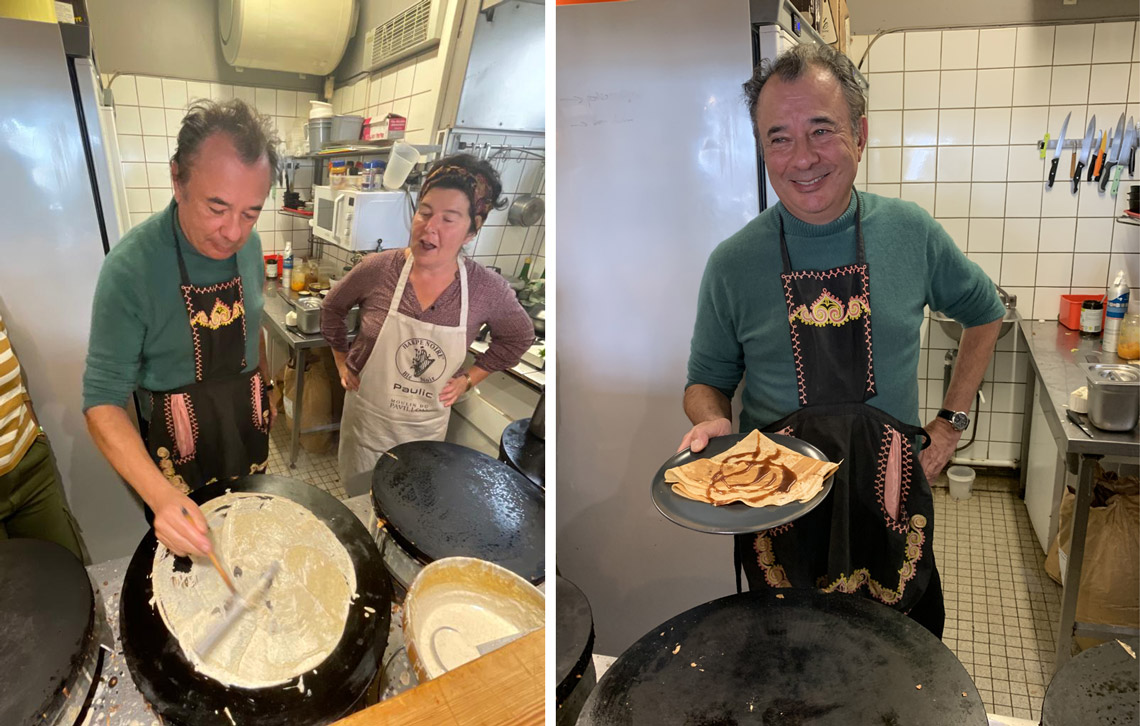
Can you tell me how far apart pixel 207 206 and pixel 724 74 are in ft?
2.15

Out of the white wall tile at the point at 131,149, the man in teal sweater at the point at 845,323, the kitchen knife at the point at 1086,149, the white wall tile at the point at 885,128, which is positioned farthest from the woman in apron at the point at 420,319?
the kitchen knife at the point at 1086,149

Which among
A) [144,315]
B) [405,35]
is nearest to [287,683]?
[144,315]

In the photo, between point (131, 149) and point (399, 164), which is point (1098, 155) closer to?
point (399, 164)

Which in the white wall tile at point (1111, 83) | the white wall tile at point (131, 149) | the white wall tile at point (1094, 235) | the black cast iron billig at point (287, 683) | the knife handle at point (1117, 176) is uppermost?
the white wall tile at point (1111, 83)

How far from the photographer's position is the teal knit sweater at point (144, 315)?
2.15ft

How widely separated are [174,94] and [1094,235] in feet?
3.26

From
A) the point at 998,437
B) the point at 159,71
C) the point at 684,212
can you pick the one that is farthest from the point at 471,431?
the point at 998,437

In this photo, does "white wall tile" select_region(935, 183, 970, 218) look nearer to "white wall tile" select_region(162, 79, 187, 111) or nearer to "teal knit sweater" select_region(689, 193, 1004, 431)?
"teal knit sweater" select_region(689, 193, 1004, 431)

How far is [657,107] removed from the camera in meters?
1.00

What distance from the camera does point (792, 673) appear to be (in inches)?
34.7

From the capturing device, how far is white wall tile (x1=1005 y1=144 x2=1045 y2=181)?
2.73 feet

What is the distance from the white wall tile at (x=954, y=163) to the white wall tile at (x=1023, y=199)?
0.05m

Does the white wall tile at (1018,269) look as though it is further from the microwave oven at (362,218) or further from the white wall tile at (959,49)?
the microwave oven at (362,218)

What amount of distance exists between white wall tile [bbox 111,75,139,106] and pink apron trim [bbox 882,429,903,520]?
0.90 meters
